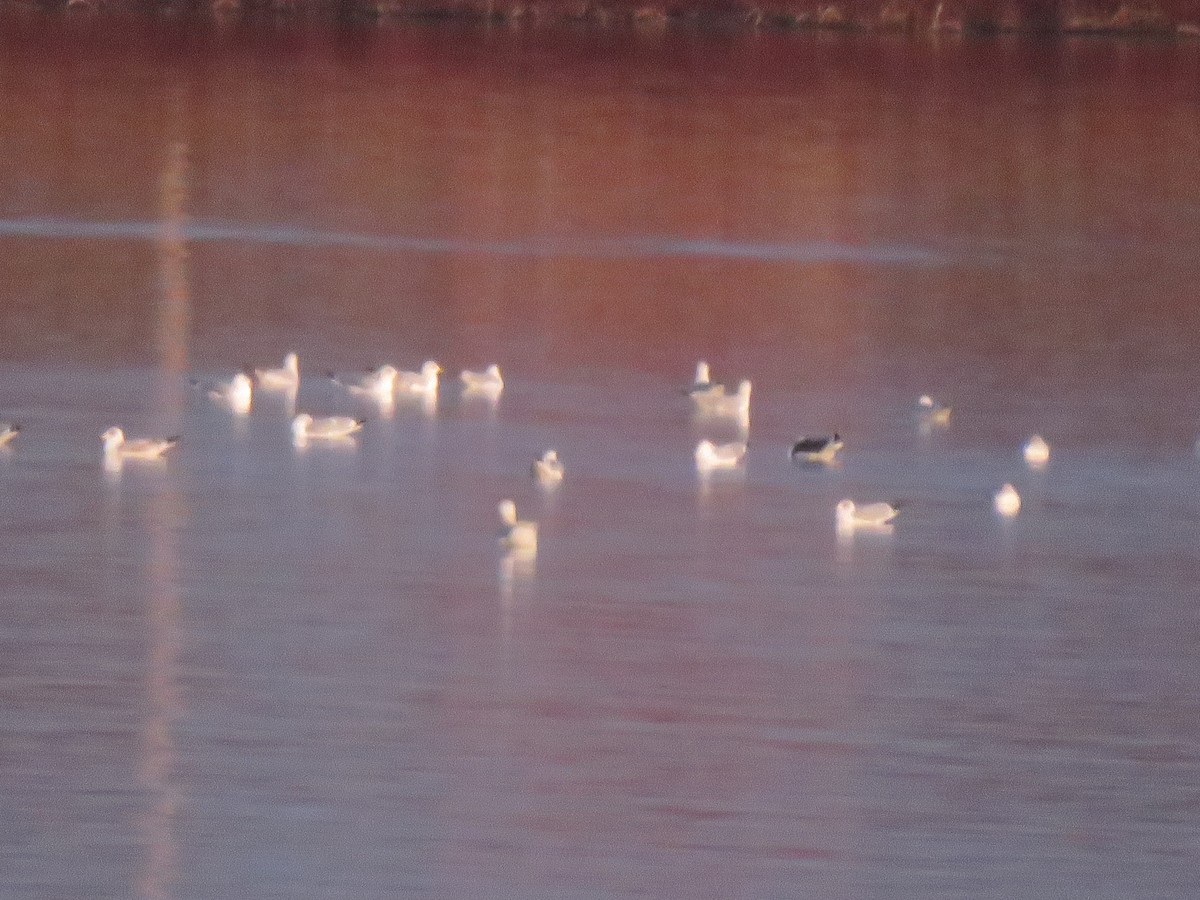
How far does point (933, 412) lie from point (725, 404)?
33.7 inches

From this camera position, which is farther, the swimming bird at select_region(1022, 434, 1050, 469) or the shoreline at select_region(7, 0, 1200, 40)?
the shoreline at select_region(7, 0, 1200, 40)

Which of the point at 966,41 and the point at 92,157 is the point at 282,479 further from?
the point at 966,41

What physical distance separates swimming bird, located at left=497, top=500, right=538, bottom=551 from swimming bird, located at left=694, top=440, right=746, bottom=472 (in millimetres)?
1576

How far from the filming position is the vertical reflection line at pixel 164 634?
7.48 meters

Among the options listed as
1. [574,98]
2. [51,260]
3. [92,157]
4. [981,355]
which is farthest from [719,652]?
[574,98]

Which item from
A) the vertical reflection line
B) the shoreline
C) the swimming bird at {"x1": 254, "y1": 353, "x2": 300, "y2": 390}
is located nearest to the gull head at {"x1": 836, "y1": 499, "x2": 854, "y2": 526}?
the vertical reflection line

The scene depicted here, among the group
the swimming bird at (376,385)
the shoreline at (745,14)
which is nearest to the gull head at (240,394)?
the swimming bird at (376,385)

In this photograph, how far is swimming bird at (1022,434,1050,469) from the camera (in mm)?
12578

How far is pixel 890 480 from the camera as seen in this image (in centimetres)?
1216

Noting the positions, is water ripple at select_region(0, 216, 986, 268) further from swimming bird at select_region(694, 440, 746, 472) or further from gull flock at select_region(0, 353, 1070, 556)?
swimming bird at select_region(694, 440, 746, 472)

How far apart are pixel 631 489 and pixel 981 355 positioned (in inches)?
169

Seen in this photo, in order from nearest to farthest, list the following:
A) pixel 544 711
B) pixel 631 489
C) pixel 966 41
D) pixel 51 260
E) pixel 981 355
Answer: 1. pixel 544 711
2. pixel 631 489
3. pixel 981 355
4. pixel 51 260
5. pixel 966 41

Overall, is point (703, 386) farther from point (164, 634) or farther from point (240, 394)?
point (164, 634)

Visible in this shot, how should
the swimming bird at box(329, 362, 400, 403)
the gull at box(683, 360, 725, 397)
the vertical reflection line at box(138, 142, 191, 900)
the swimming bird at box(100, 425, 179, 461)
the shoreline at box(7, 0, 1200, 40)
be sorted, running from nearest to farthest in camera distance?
1. the vertical reflection line at box(138, 142, 191, 900)
2. the swimming bird at box(100, 425, 179, 461)
3. the gull at box(683, 360, 725, 397)
4. the swimming bird at box(329, 362, 400, 403)
5. the shoreline at box(7, 0, 1200, 40)
